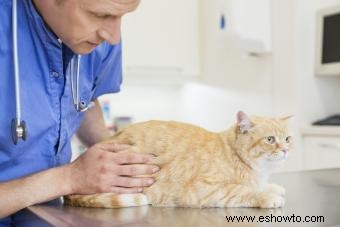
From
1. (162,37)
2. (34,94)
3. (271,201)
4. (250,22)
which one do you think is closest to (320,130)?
(250,22)

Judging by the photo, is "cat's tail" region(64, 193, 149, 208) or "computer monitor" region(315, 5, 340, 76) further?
"computer monitor" region(315, 5, 340, 76)

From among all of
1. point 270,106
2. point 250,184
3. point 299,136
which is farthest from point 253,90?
point 250,184

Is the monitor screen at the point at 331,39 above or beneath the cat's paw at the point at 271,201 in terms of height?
above

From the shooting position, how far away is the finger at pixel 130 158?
83cm

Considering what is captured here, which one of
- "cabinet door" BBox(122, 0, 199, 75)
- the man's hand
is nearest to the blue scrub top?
the man's hand

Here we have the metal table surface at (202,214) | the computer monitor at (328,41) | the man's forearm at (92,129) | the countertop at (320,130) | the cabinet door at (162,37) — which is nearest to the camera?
the metal table surface at (202,214)

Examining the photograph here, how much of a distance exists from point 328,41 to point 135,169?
167cm

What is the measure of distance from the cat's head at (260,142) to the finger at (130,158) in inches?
6.8

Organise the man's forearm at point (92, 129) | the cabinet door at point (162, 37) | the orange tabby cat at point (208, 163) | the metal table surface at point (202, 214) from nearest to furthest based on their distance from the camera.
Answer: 1. the metal table surface at point (202, 214)
2. the orange tabby cat at point (208, 163)
3. the man's forearm at point (92, 129)
4. the cabinet door at point (162, 37)

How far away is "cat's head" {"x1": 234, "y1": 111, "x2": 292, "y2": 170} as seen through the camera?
2.76ft

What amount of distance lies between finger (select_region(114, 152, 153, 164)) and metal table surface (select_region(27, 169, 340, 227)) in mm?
87

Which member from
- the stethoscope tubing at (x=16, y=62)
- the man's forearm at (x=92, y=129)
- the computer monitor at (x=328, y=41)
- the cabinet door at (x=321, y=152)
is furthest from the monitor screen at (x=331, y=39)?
the stethoscope tubing at (x=16, y=62)

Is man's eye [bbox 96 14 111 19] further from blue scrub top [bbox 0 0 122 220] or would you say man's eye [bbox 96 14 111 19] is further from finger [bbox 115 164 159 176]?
finger [bbox 115 164 159 176]

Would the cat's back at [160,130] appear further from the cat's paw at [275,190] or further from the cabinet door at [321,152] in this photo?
the cabinet door at [321,152]
